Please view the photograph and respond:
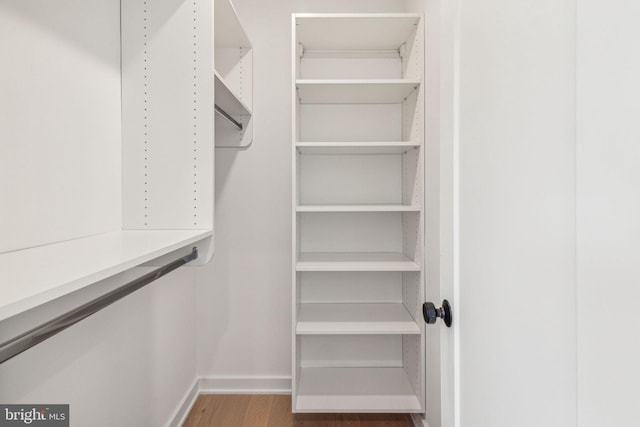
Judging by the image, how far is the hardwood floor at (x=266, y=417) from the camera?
186cm

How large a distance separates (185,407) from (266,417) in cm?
44

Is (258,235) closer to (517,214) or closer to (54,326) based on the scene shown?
(54,326)

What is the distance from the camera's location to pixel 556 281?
0.54 m

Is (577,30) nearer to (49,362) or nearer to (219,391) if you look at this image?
(49,362)

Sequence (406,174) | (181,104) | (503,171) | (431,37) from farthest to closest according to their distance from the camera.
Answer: (406,174), (431,37), (181,104), (503,171)

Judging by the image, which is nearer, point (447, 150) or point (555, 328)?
point (555, 328)

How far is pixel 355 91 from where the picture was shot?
190 centimetres

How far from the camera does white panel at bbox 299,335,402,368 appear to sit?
215 cm

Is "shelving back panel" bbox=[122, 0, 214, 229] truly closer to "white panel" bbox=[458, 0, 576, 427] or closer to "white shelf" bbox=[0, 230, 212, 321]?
"white shelf" bbox=[0, 230, 212, 321]

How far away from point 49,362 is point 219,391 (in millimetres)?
1408

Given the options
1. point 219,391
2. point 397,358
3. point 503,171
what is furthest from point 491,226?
point 219,391

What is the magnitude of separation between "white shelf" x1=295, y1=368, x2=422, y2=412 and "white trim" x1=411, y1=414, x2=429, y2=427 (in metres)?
0.07

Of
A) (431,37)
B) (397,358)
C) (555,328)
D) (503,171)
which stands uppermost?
(431,37)

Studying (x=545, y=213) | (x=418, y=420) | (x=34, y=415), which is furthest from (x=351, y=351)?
(x=545, y=213)
